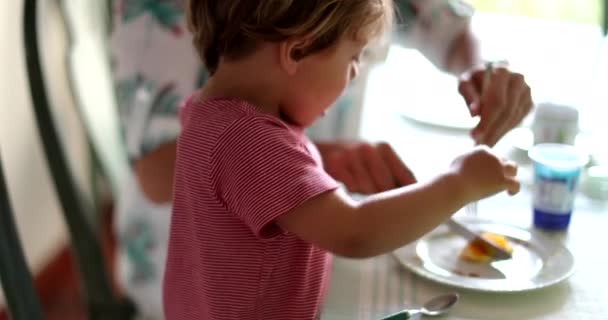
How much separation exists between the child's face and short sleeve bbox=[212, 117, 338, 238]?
7 cm

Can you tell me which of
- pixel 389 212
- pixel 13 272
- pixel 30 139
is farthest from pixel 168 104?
pixel 30 139

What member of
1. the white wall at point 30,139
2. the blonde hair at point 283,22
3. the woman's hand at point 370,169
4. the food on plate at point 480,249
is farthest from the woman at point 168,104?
the white wall at point 30,139

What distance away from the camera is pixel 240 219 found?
74 centimetres

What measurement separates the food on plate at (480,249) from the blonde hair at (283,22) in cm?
28

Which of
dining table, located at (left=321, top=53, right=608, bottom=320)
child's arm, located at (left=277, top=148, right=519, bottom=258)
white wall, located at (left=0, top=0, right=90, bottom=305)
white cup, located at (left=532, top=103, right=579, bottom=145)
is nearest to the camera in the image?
child's arm, located at (left=277, top=148, right=519, bottom=258)

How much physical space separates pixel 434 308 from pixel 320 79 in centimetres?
26

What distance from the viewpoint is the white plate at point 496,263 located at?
2.74ft

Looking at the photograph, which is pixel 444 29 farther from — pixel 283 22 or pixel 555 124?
pixel 283 22

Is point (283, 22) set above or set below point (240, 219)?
above

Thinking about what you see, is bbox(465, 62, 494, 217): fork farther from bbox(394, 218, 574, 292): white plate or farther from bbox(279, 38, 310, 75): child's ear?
bbox(279, 38, 310, 75): child's ear

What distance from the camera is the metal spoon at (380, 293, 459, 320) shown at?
2.52 feet

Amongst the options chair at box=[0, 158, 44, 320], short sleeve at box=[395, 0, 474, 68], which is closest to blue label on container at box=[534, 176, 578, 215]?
short sleeve at box=[395, 0, 474, 68]

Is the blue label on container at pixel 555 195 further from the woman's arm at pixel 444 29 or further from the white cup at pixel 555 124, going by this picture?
the woman's arm at pixel 444 29

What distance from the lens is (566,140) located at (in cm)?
113
